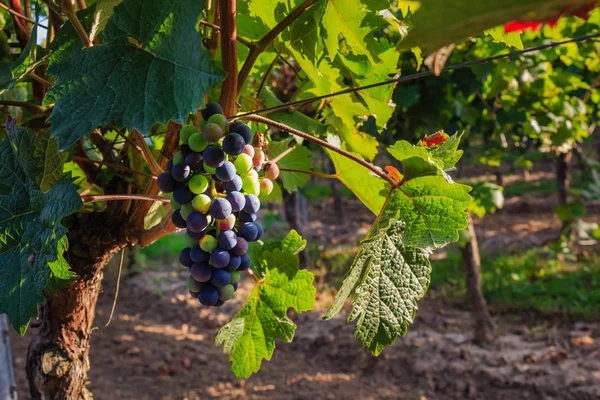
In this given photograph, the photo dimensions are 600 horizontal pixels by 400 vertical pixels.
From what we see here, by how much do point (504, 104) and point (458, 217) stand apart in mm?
3554

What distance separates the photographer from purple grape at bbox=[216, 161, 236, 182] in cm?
83

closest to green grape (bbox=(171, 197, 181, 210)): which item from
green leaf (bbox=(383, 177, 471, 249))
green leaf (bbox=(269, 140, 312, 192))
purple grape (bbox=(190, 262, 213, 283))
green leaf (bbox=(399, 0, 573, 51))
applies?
purple grape (bbox=(190, 262, 213, 283))

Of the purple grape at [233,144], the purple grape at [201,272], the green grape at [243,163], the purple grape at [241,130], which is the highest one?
the purple grape at [241,130]

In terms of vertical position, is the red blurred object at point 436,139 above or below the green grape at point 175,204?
above

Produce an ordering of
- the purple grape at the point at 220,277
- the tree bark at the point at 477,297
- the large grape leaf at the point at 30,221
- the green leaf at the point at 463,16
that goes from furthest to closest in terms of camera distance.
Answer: the tree bark at the point at 477,297
the purple grape at the point at 220,277
the large grape leaf at the point at 30,221
the green leaf at the point at 463,16

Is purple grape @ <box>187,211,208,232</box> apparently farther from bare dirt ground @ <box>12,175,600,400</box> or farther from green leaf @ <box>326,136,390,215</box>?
bare dirt ground @ <box>12,175,600,400</box>

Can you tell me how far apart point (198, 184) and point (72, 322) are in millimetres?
692

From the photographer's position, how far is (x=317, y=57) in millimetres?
1042

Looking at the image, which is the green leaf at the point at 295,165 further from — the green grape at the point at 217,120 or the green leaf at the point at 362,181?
the green grape at the point at 217,120

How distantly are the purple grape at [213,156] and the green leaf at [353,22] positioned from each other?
0.92ft

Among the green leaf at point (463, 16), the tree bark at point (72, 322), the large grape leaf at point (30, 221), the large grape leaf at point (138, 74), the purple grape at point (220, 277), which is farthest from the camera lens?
the tree bark at point (72, 322)

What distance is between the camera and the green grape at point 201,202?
2.79 feet

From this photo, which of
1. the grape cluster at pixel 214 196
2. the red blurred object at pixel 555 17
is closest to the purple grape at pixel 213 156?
the grape cluster at pixel 214 196

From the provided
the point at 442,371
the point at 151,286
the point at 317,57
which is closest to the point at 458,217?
the point at 317,57
